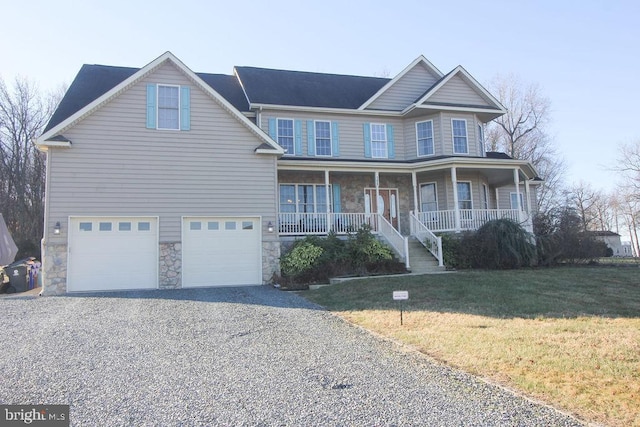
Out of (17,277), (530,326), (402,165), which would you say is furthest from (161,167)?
(530,326)

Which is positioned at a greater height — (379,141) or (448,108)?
(448,108)

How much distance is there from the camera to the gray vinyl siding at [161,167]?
12383mm

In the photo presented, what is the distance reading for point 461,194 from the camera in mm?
17641

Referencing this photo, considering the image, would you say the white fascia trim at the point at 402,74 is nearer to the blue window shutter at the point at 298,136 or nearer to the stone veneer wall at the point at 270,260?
the blue window shutter at the point at 298,136

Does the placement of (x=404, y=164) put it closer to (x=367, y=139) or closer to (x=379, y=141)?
(x=379, y=141)

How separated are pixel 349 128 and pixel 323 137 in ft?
3.92

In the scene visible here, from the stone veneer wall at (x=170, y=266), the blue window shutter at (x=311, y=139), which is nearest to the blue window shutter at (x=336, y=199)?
the blue window shutter at (x=311, y=139)

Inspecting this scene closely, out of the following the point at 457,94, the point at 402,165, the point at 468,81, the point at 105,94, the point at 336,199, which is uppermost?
the point at 468,81

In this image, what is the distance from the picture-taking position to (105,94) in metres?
12.7

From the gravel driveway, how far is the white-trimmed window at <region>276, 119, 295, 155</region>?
386 inches

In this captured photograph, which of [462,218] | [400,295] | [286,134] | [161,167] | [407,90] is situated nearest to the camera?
[400,295]

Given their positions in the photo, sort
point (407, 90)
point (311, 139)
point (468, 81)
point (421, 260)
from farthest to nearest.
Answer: point (407, 90)
point (468, 81)
point (311, 139)
point (421, 260)

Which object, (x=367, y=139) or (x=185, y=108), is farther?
(x=367, y=139)

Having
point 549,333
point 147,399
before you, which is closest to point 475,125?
point 549,333
